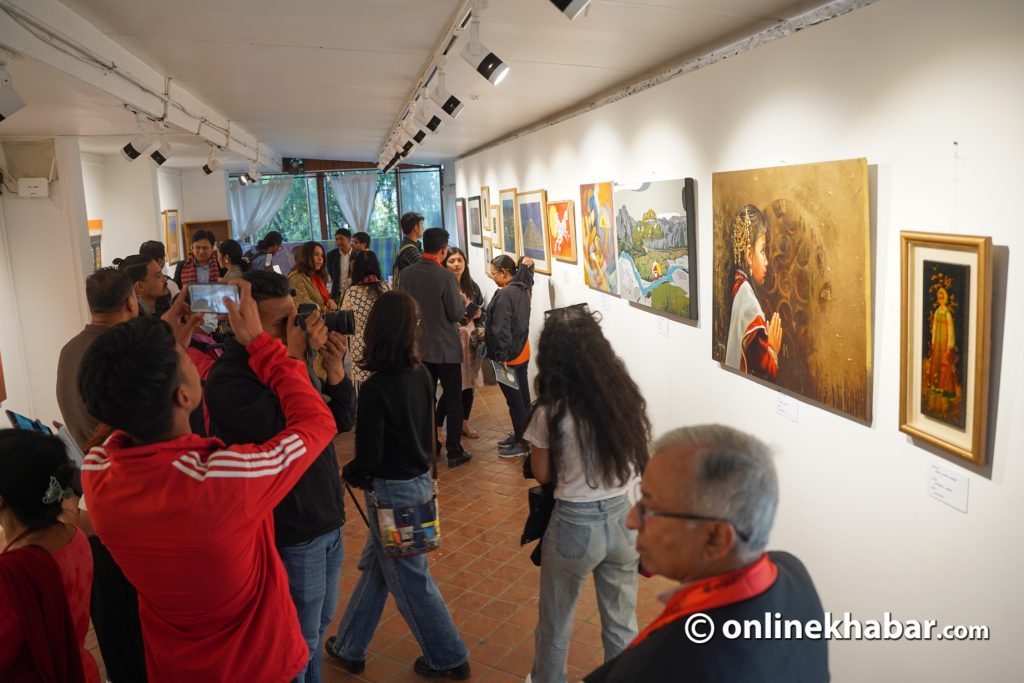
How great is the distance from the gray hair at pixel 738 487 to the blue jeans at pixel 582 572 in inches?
60.4

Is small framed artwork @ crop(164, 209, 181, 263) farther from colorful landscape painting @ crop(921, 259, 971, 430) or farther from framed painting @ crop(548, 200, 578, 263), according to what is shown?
colorful landscape painting @ crop(921, 259, 971, 430)

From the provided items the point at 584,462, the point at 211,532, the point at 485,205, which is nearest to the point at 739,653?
the point at 211,532

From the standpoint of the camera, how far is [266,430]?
8.05 feet

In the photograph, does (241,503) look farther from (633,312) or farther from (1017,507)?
(633,312)

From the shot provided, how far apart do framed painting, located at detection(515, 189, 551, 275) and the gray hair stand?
250 inches

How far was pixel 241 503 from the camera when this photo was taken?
5.94 feet

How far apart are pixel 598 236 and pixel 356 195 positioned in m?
13.3

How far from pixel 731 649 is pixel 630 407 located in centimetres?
164

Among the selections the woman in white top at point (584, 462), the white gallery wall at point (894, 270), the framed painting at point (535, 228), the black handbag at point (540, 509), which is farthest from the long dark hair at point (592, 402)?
the framed painting at point (535, 228)

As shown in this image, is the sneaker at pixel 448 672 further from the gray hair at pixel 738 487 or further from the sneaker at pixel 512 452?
the sneaker at pixel 512 452

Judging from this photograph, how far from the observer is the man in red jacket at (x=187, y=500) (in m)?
1.75

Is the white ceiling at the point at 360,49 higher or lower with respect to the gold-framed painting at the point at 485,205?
higher

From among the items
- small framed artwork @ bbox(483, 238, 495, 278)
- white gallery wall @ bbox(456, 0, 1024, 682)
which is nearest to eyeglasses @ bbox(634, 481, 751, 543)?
white gallery wall @ bbox(456, 0, 1024, 682)

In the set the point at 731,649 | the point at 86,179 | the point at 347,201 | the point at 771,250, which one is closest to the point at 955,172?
the point at 771,250
